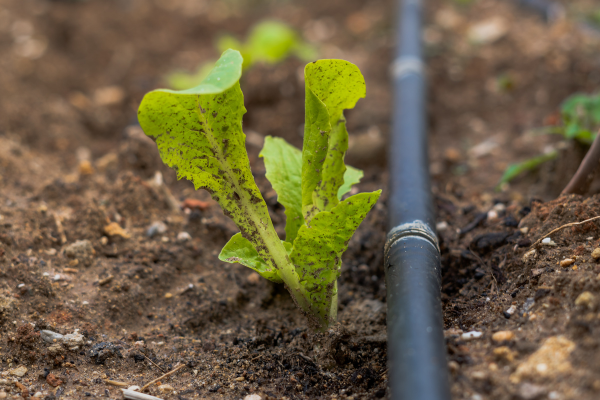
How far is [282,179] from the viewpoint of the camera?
1.47 metres

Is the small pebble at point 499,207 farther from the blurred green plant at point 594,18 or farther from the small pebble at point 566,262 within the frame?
the blurred green plant at point 594,18

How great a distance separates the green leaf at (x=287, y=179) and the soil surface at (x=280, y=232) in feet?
1.13

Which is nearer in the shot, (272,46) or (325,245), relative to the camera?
(325,245)

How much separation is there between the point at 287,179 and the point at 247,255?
274 millimetres

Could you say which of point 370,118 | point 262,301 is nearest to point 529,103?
point 370,118

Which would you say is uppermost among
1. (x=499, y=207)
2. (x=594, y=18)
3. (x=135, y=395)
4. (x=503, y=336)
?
(x=594, y=18)

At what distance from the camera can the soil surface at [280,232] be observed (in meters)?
1.23

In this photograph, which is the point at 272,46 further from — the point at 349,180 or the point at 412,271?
the point at 412,271

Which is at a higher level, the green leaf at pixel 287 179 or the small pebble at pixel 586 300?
the green leaf at pixel 287 179

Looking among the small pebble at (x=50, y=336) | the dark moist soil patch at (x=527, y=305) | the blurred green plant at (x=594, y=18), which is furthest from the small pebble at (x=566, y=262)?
the blurred green plant at (x=594, y=18)

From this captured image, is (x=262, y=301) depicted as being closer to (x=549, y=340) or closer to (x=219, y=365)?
(x=219, y=365)

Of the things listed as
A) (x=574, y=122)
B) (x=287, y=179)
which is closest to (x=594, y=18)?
(x=574, y=122)

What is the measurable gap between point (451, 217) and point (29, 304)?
152 cm

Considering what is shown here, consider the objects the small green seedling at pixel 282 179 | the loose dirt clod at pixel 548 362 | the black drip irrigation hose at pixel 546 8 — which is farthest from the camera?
the black drip irrigation hose at pixel 546 8
